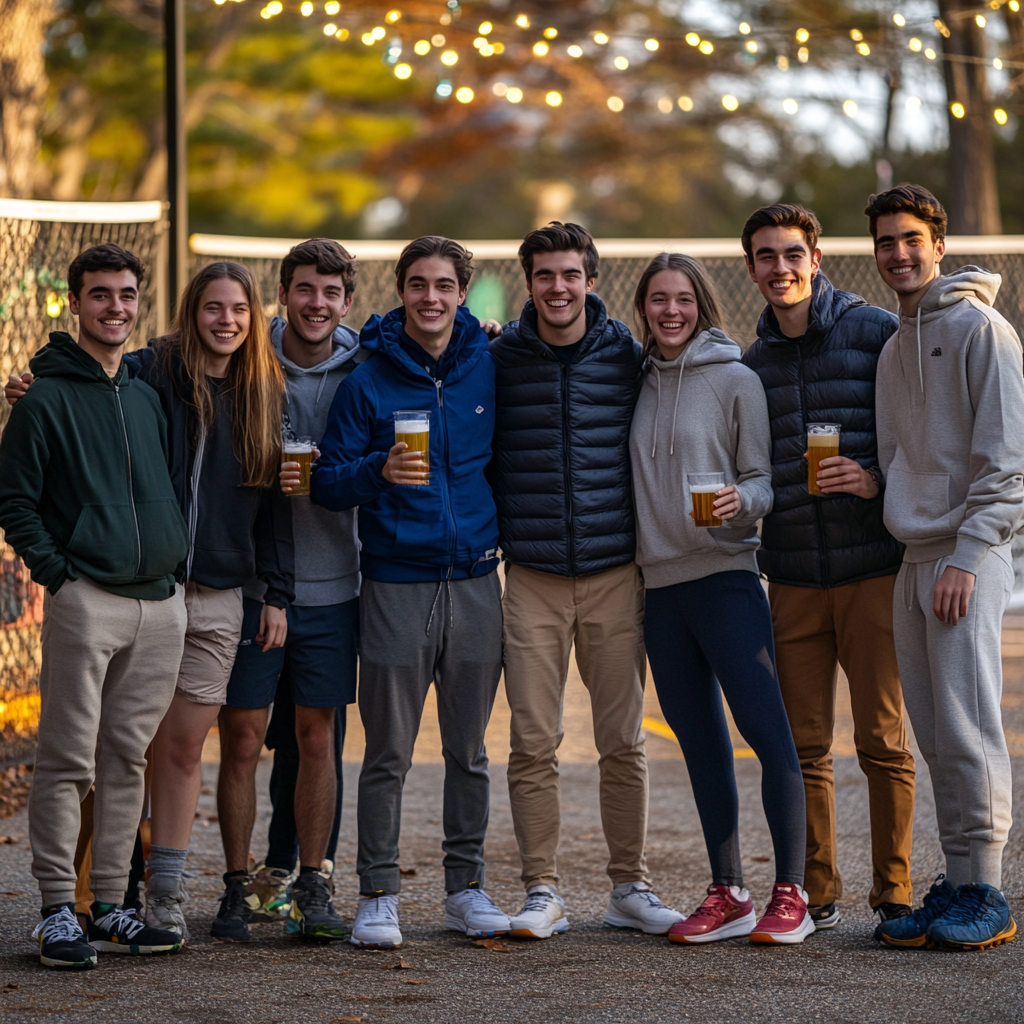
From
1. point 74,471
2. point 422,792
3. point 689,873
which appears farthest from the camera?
point 422,792

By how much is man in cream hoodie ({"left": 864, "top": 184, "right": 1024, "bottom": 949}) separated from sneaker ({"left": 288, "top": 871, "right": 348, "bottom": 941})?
1.74 m

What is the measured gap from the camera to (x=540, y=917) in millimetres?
4473

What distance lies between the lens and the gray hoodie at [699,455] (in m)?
4.39

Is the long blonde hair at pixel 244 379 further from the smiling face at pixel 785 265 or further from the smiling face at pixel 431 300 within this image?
the smiling face at pixel 785 265

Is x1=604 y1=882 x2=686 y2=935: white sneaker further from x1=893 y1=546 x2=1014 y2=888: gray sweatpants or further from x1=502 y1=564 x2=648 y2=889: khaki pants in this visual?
x1=893 y1=546 x2=1014 y2=888: gray sweatpants

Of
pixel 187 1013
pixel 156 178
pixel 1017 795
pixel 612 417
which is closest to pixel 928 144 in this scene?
pixel 156 178

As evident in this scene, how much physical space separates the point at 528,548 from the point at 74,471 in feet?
4.75

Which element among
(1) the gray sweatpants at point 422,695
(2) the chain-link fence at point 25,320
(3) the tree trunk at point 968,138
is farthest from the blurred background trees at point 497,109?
(1) the gray sweatpants at point 422,695

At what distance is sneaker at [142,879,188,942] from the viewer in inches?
168

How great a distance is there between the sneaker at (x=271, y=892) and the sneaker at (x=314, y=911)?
5.7 inches

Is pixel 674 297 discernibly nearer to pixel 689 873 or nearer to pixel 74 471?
pixel 74 471

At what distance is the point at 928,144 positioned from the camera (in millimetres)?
20312

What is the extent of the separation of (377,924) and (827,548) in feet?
6.17

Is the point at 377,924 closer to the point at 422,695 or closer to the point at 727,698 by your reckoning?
the point at 422,695
